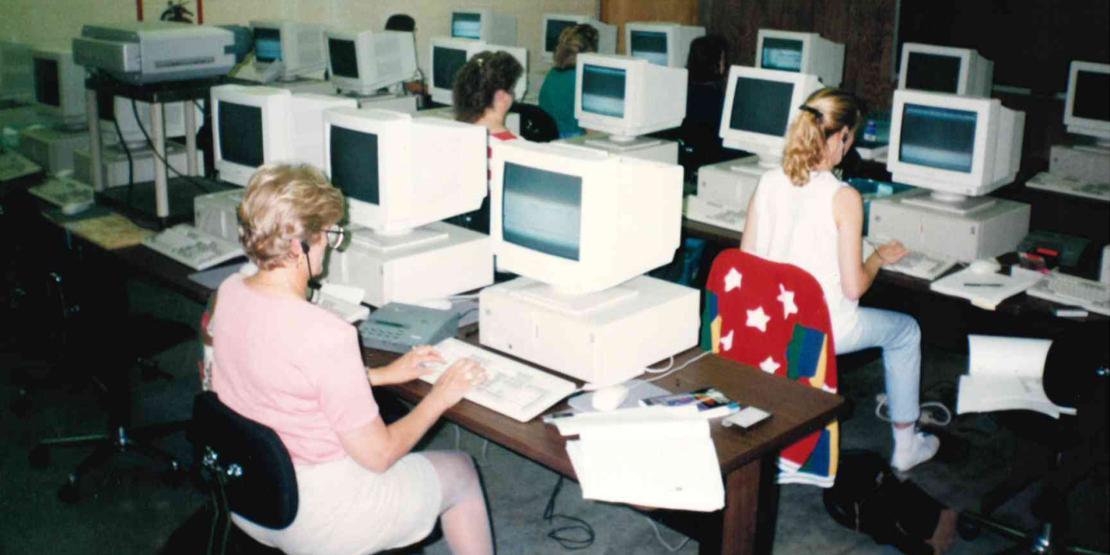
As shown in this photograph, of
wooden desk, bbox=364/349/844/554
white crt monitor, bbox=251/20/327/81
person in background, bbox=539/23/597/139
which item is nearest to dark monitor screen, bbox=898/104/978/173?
A: wooden desk, bbox=364/349/844/554

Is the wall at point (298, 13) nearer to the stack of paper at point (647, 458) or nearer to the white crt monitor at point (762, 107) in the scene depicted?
the white crt monitor at point (762, 107)

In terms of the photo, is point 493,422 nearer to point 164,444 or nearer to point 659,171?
point 659,171

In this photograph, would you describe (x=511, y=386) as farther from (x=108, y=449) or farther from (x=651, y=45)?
(x=651, y=45)

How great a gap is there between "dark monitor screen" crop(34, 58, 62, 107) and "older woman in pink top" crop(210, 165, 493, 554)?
3.08m

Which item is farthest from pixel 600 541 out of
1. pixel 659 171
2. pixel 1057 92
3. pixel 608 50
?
pixel 608 50

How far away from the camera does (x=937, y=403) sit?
3.80 metres

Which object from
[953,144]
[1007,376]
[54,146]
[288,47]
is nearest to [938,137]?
[953,144]

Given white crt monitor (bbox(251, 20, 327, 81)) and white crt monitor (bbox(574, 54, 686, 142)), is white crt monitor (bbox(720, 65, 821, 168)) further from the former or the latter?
white crt monitor (bbox(251, 20, 327, 81))

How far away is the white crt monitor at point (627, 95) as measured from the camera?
472cm

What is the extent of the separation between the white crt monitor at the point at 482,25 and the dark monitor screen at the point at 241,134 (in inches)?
180

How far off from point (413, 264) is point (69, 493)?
138 cm

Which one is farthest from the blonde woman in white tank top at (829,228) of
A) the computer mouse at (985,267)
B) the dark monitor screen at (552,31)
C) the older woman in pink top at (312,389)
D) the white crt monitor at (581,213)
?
the dark monitor screen at (552,31)

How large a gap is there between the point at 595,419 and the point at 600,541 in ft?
3.01

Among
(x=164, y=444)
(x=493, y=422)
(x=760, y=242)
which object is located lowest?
(x=164, y=444)
